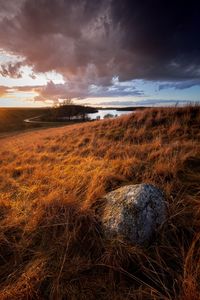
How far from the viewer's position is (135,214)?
7.71 feet

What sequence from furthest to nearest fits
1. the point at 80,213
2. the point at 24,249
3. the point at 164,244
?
1. the point at 80,213
2. the point at 24,249
3. the point at 164,244

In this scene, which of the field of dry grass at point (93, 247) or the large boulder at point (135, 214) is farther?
the large boulder at point (135, 214)

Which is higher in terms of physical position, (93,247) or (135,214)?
(135,214)

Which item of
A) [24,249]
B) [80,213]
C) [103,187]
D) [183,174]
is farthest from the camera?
[183,174]

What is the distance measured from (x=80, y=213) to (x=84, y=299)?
3.39ft

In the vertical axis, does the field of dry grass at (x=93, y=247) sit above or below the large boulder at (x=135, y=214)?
below

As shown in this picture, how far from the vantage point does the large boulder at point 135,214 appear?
2242 mm

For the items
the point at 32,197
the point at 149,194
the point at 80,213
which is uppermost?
the point at 149,194

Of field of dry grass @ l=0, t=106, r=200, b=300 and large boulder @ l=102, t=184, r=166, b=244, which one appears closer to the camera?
field of dry grass @ l=0, t=106, r=200, b=300

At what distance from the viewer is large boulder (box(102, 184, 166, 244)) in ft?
7.36

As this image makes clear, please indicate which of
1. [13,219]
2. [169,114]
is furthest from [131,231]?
[169,114]

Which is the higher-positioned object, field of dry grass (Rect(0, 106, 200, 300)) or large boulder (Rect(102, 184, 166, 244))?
large boulder (Rect(102, 184, 166, 244))

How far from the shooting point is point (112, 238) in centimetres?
227

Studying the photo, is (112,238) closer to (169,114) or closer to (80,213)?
(80,213)
